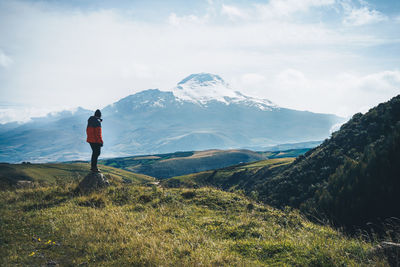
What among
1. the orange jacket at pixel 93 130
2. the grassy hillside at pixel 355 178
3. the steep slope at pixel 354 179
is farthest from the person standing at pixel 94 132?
the grassy hillside at pixel 355 178

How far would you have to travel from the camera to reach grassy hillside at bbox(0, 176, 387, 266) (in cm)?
756

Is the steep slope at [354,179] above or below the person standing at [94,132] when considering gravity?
below

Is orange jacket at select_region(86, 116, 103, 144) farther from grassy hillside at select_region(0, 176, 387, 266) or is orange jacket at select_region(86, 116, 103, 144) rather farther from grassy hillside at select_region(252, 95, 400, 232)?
grassy hillside at select_region(252, 95, 400, 232)

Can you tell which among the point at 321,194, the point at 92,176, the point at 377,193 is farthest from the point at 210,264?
the point at 321,194

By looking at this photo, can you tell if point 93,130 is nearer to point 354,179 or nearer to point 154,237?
point 154,237

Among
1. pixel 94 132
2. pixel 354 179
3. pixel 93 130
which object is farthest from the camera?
pixel 354 179

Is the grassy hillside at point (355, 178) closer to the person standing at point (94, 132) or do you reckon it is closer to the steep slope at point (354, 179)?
the steep slope at point (354, 179)

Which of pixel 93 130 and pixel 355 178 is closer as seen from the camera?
pixel 93 130

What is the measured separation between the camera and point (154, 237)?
8.74m

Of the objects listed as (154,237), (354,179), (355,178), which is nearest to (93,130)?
(154,237)

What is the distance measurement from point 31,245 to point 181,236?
5168mm

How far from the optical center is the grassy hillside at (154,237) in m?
7.56

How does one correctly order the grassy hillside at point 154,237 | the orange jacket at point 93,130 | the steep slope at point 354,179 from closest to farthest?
1. the grassy hillside at point 154,237
2. the orange jacket at point 93,130
3. the steep slope at point 354,179

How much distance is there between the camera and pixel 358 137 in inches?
2493
